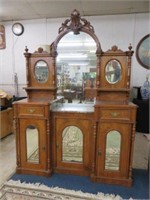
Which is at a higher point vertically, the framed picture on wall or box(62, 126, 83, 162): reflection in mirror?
the framed picture on wall

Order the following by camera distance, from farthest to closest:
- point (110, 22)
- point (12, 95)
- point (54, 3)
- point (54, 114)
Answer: point (12, 95)
point (110, 22)
point (54, 3)
point (54, 114)

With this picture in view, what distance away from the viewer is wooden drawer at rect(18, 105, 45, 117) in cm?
214

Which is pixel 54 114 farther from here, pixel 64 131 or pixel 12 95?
pixel 12 95

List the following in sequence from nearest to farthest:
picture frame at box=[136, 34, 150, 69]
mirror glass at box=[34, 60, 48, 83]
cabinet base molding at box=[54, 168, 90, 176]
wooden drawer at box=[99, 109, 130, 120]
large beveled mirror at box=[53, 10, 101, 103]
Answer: wooden drawer at box=[99, 109, 130, 120] → cabinet base molding at box=[54, 168, 90, 176] → mirror glass at box=[34, 60, 48, 83] → large beveled mirror at box=[53, 10, 101, 103] → picture frame at box=[136, 34, 150, 69]

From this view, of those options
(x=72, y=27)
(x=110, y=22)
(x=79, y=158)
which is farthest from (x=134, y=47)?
(x=79, y=158)

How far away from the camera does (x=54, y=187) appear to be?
202 cm

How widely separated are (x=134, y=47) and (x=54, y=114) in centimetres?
271

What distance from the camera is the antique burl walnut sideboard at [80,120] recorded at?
6.72ft

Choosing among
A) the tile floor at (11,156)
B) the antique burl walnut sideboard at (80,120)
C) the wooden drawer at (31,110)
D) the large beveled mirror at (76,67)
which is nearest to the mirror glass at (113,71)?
the antique burl walnut sideboard at (80,120)

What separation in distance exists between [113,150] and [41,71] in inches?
55.0

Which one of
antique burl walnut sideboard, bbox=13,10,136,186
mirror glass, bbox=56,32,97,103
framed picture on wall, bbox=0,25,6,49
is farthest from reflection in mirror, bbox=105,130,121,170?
framed picture on wall, bbox=0,25,6,49

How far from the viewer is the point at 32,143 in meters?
2.26

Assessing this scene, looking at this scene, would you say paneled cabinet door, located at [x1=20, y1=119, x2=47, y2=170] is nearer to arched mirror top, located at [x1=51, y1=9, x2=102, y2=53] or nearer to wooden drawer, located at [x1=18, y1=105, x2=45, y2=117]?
wooden drawer, located at [x1=18, y1=105, x2=45, y2=117]

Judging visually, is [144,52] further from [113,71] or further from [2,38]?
[2,38]
